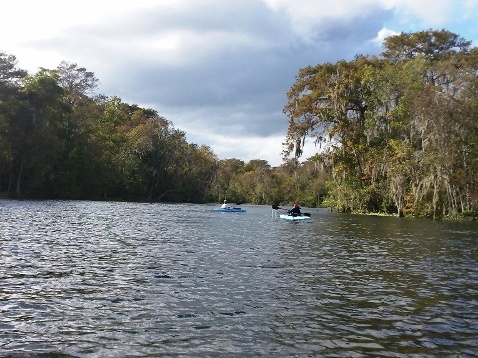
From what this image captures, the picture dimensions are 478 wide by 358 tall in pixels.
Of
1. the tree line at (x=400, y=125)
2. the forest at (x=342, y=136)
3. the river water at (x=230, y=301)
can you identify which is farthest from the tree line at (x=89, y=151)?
the river water at (x=230, y=301)

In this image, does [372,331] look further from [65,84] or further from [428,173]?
[65,84]

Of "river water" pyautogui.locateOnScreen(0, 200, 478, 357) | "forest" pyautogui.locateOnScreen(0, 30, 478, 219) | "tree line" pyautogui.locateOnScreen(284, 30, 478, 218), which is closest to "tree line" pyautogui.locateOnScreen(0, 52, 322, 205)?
"forest" pyautogui.locateOnScreen(0, 30, 478, 219)

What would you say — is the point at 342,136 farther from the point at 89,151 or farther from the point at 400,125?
the point at 89,151

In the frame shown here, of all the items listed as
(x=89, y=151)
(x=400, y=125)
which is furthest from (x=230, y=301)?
(x=89, y=151)

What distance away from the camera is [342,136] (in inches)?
2194

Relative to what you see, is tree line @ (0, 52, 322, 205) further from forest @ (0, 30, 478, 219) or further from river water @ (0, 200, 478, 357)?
river water @ (0, 200, 478, 357)

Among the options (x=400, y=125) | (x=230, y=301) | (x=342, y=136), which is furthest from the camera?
(x=342, y=136)

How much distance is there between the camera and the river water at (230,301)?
7.46 metres

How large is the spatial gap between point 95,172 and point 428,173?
54.2 meters

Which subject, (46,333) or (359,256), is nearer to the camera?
(46,333)

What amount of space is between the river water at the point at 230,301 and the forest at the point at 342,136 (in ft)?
90.4

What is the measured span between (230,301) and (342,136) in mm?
47593

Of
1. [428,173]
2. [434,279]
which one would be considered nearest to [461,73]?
[428,173]

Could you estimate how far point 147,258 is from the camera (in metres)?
16.3
